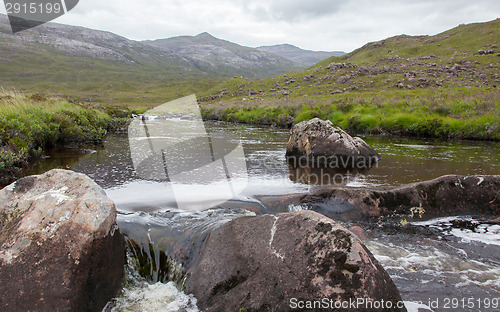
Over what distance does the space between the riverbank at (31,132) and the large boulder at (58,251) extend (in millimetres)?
5079

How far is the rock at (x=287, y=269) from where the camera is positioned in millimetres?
3273

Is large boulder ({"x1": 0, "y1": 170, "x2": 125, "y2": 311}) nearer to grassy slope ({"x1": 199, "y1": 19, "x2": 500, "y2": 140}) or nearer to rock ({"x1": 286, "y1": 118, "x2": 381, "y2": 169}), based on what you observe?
rock ({"x1": 286, "y1": 118, "x2": 381, "y2": 169})

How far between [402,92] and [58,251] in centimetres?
3506

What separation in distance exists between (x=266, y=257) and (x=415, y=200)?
14.4 feet

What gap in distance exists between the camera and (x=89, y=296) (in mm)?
3662

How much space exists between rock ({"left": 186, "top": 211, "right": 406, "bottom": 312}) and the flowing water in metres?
0.49

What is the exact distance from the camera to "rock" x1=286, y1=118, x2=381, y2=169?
1176cm

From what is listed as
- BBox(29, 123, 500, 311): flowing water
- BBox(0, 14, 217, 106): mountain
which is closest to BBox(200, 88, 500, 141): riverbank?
BBox(29, 123, 500, 311): flowing water

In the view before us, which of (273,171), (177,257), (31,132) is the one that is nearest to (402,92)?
(273,171)

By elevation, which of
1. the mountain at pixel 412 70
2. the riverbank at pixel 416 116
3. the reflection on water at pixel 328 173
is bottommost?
the reflection on water at pixel 328 173

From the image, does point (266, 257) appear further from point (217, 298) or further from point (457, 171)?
point (457, 171)

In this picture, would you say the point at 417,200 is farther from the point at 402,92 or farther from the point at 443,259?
the point at 402,92

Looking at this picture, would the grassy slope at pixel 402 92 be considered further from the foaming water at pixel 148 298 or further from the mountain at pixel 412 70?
the foaming water at pixel 148 298

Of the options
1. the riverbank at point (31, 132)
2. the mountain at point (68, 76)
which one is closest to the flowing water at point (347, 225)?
the riverbank at point (31, 132)
